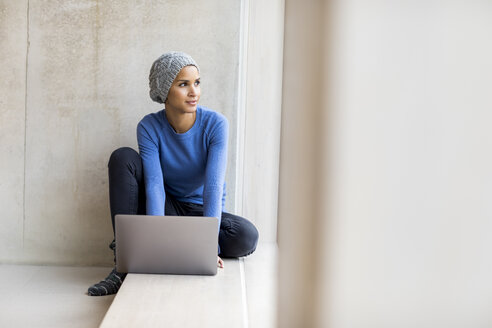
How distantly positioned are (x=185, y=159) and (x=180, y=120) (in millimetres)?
182

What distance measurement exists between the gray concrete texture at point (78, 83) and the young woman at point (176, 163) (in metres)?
0.29

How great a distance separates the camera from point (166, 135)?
2408mm

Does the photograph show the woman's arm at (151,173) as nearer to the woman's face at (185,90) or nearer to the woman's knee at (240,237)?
the woman's face at (185,90)

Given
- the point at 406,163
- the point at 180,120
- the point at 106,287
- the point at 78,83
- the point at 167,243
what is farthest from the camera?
the point at 78,83

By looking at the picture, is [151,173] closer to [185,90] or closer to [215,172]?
[215,172]

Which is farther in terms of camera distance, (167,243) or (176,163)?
(176,163)

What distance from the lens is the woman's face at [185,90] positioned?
2.31m

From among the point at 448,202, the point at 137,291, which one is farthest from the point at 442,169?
the point at 137,291

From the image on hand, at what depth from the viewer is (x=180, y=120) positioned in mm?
2385

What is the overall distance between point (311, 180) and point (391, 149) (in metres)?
0.03

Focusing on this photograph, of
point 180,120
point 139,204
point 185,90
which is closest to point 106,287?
point 139,204

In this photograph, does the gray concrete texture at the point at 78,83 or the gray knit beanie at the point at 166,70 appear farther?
the gray concrete texture at the point at 78,83

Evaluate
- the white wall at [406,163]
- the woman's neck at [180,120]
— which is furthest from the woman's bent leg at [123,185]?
the white wall at [406,163]

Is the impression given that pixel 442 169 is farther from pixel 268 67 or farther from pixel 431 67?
pixel 268 67
